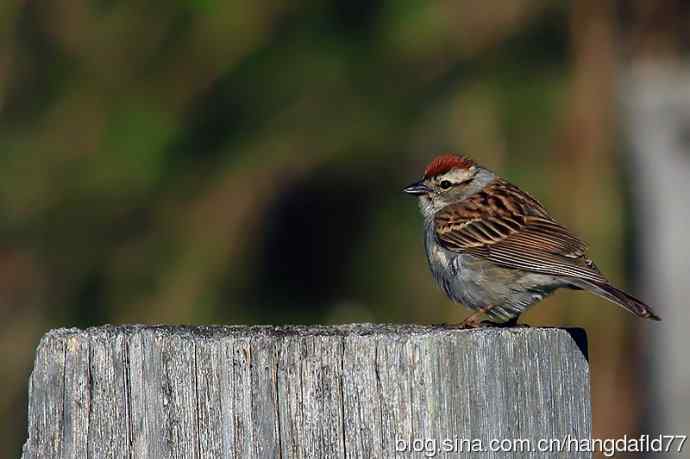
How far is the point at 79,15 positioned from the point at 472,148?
2448 millimetres

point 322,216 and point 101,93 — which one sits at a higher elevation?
point 101,93

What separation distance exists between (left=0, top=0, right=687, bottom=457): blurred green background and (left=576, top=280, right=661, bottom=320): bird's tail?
2441 millimetres

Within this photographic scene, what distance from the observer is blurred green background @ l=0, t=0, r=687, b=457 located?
7434 millimetres

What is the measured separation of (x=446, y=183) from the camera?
6.11 m

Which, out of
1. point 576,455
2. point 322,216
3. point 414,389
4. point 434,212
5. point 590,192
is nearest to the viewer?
point 414,389

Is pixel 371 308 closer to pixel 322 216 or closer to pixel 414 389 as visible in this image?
pixel 322 216

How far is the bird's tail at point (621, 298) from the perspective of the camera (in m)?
4.35

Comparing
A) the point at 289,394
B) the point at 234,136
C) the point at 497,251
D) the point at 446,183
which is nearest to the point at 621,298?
the point at 497,251

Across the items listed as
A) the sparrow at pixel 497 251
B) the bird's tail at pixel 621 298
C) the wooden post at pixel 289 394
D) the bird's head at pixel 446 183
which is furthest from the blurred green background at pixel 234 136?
the wooden post at pixel 289 394

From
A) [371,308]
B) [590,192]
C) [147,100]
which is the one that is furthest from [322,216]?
[590,192]

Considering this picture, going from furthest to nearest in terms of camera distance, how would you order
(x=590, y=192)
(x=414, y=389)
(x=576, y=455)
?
(x=590, y=192)
(x=576, y=455)
(x=414, y=389)

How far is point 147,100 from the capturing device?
7.52m

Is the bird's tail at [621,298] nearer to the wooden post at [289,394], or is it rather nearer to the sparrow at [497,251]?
the sparrow at [497,251]

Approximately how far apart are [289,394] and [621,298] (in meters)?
1.97
